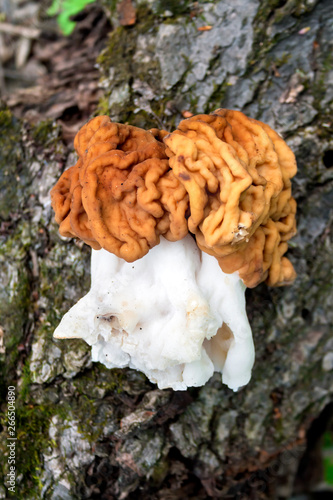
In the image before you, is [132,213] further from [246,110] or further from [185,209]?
[246,110]

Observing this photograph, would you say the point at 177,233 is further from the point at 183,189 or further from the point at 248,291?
the point at 248,291

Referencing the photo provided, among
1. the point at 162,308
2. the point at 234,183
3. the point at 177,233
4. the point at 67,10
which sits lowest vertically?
the point at 162,308

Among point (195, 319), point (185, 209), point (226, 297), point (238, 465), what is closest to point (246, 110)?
point (185, 209)

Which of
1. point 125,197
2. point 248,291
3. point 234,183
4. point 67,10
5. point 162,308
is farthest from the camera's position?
point 67,10

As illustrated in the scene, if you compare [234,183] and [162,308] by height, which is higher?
[234,183]

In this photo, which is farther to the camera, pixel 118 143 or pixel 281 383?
pixel 281 383

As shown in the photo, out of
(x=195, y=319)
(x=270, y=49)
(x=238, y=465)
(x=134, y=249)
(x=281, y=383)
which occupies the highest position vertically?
(x=270, y=49)

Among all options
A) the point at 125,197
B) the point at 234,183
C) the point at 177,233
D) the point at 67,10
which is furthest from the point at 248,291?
the point at 67,10

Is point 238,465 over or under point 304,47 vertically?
under
